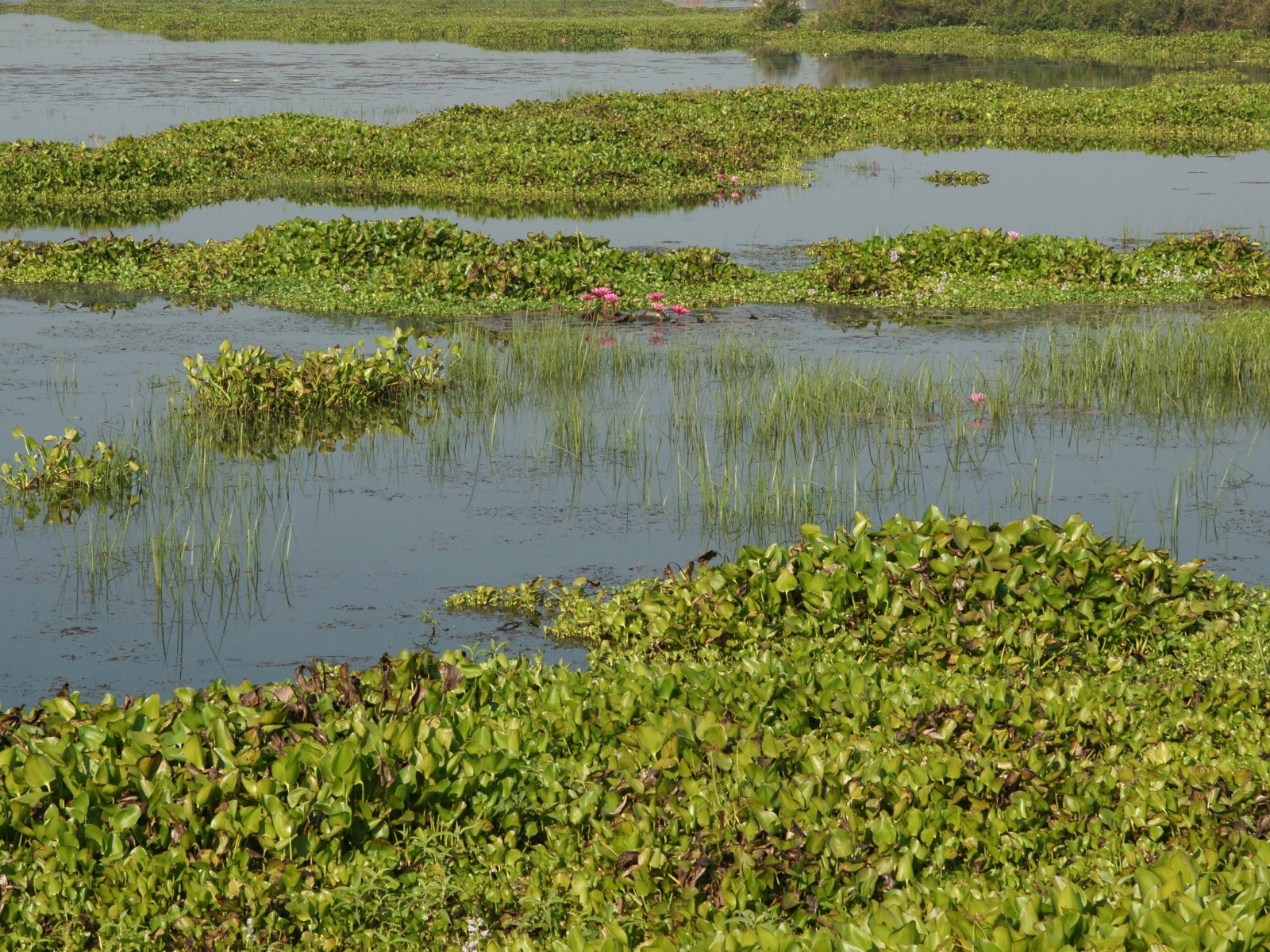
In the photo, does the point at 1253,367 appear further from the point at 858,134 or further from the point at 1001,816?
the point at 858,134

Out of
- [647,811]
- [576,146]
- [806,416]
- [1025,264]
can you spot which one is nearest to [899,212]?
[1025,264]

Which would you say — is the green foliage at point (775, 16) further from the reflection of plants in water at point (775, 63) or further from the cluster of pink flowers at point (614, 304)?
the cluster of pink flowers at point (614, 304)

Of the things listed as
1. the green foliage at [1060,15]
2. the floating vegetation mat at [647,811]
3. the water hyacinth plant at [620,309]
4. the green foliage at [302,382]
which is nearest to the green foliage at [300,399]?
the green foliage at [302,382]

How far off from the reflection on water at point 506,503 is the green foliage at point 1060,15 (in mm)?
50495

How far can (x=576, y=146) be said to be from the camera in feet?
77.9

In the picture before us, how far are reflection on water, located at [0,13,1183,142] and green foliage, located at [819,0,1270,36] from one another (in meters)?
10.0

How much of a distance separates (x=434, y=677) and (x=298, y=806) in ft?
3.99

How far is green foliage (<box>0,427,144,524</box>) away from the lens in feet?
28.0

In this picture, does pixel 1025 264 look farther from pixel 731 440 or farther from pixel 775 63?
pixel 775 63

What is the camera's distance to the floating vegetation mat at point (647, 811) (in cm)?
407

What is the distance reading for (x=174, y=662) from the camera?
657 cm

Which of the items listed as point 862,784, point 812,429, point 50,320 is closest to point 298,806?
point 862,784

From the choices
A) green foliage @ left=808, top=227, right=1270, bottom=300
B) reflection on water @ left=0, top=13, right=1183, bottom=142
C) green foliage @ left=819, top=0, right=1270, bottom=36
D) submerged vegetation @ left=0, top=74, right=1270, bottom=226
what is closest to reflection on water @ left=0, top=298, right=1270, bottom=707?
green foliage @ left=808, top=227, right=1270, bottom=300

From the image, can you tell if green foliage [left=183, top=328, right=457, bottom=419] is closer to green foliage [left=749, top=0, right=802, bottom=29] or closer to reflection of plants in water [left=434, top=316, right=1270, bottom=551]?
reflection of plants in water [left=434, top=316, right=1270, bottom=551]
